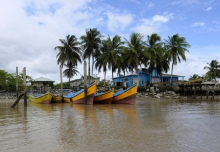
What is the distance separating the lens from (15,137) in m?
7.35

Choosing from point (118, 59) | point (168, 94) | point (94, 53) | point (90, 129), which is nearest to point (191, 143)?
point (90, 129)

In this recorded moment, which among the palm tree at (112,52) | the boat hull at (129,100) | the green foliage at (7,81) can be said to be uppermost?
the palm tree at (112,52)

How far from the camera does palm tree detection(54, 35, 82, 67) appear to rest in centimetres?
4139

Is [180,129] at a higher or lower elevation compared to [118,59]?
lower

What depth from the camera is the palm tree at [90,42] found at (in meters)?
40.1

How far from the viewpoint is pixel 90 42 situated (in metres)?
40.0

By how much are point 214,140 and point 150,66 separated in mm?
35787

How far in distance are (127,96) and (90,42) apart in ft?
66.7

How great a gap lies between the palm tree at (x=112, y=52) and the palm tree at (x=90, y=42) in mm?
1774

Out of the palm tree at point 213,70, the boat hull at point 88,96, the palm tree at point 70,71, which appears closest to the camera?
the boat hull at point 88,96

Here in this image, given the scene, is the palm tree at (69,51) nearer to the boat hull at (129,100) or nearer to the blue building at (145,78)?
the blue building at (145,78)

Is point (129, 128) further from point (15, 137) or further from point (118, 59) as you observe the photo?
point (118, 59)

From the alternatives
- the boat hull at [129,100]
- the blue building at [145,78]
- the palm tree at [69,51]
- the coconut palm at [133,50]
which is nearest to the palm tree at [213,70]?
the blue building at [145,78]

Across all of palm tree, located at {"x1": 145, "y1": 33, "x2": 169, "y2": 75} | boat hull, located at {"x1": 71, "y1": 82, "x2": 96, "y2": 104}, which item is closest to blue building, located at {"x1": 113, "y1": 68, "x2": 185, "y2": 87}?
palm tree, located at {"x1": 145, "y1": 33, "x2": 169, "y2": 75}
